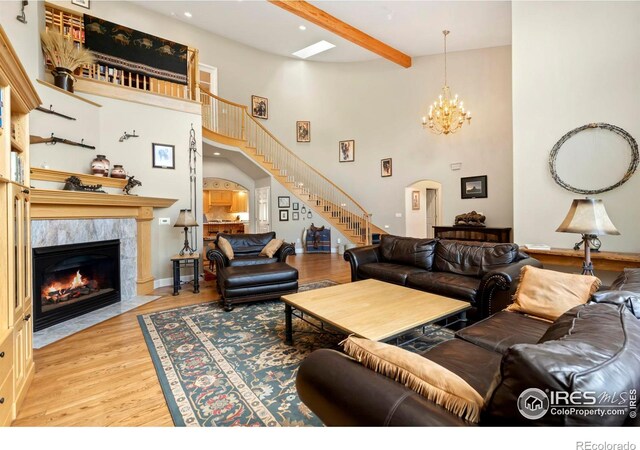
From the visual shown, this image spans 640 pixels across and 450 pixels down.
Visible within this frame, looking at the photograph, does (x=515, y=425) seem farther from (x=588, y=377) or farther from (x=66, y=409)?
(x=66, y=409)

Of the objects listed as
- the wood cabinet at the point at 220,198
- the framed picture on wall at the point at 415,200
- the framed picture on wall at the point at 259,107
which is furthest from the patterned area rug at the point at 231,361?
the wood cabinet at the point at 220,198

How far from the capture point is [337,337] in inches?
108

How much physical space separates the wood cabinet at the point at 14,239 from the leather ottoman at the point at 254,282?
1740 mm

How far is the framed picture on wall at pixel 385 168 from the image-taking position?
334 inches

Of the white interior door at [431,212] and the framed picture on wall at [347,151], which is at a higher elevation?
the framed picture on wall at [347,151]

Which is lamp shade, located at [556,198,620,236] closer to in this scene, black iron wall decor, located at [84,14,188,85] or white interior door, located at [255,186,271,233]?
black iron wall decor, located at [84,14,188,85]

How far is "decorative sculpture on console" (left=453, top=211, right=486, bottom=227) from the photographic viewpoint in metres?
6.61

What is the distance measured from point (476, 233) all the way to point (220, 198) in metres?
8.76

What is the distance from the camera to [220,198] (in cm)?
1107

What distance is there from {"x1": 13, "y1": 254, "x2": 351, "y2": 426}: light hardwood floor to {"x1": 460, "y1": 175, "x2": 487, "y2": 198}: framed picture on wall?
7.11 metres

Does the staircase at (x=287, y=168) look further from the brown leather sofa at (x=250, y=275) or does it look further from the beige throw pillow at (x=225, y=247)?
the brown leather sofa at (x=250, y=275)

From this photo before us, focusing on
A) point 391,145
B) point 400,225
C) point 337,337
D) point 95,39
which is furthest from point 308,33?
point 337,337

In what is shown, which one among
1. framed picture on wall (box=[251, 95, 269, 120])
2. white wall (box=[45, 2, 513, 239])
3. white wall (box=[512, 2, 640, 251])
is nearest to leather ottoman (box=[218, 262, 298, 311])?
white wall (box=[512, 2, 640, 251])
